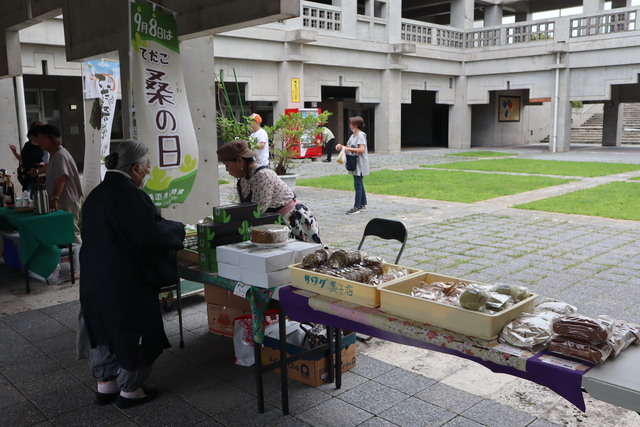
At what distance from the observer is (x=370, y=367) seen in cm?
381

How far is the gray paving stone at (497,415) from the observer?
306cm

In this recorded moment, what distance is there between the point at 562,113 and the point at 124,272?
24.4 metres

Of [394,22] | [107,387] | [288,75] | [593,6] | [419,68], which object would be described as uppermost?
[593,6]

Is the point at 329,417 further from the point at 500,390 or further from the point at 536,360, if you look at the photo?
the point at 536,360

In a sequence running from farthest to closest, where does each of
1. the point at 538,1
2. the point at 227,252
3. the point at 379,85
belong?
the point at 538,1
the point at 379,85
the point at 227,252

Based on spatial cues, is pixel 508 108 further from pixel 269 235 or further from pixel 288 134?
pixel 269 235

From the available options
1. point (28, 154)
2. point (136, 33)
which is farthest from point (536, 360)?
point (28, 154)

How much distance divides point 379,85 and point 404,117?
29.6ft

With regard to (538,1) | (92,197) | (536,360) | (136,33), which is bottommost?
(536,360)

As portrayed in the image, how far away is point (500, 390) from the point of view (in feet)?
11.3

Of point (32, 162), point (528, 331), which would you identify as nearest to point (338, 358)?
point (528, 331)

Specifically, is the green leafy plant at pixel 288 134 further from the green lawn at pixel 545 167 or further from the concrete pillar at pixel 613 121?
the concrete pillar at pixel 613 121

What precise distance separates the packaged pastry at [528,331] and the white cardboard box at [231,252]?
1.48 meters

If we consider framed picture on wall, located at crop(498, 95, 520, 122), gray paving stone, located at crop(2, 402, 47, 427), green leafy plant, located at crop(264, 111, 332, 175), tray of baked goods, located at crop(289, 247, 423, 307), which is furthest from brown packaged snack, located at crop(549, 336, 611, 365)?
framed picture on wall, located at crop(498, 95, 520, 122)
